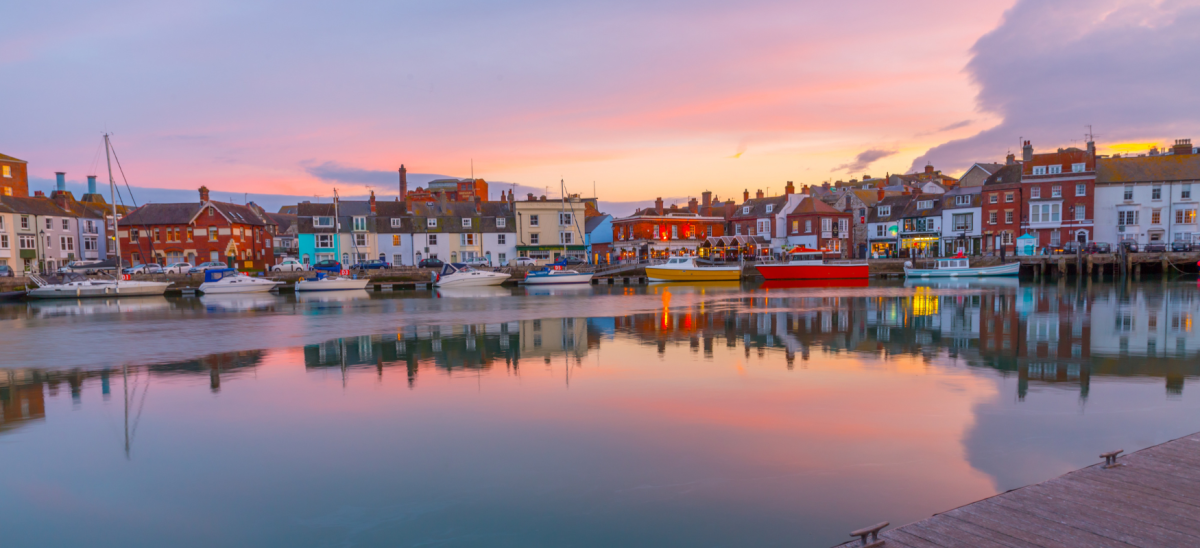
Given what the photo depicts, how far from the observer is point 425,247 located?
65875mm

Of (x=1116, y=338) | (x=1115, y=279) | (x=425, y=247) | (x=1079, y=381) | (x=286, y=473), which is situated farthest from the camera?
(x=425, y=247)

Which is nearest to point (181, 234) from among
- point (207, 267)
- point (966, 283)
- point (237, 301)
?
point (207, 267)

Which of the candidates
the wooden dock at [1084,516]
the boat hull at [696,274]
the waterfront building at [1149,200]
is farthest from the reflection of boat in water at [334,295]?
the waterfront building at [1149,200]

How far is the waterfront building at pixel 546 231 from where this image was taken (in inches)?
2667

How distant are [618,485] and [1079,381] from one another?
10809 mm

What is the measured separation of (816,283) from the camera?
5162 cm

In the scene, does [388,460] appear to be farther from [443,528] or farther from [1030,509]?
[1030,509]

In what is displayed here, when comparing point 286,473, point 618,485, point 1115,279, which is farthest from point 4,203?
point 1115,279

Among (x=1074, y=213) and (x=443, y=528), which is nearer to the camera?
(x=443, y=528)

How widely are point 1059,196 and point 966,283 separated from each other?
18.1 m

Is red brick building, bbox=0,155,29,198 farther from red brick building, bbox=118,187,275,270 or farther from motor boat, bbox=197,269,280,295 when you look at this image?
motor boat, bbox=197,269,280,295

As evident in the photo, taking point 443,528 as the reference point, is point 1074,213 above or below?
above

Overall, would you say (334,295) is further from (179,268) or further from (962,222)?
(962,222)

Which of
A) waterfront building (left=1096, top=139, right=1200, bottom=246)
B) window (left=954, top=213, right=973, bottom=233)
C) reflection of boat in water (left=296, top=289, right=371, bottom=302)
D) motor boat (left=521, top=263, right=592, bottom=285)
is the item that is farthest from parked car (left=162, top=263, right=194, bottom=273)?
waterfront building (left=1096, top=139, right=1200, bottom=246)
